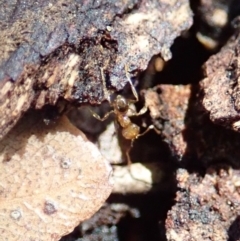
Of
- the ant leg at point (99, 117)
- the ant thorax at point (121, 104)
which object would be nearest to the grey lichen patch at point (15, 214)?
the ant leg at point (99, 117)

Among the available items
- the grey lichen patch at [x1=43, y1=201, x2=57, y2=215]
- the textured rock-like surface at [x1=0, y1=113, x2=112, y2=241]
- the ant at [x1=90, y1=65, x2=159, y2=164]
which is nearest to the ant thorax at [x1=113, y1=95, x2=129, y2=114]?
the ant at [x1=90, y1=65, x2=159, y2=164]

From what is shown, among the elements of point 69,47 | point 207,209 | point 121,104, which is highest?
point 69,47

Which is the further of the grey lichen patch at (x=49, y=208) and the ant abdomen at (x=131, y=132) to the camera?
the ant abdomen at (x=131, y=132)

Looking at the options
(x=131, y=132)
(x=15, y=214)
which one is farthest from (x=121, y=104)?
(x=15, y=214)

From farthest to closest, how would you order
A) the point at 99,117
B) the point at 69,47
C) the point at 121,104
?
the point at 121,104, the point at 99,117, the point at 69,47

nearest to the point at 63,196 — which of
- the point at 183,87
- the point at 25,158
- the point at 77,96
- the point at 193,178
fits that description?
the point at 25,158

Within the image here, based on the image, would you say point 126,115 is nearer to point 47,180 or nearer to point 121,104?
point 121,104

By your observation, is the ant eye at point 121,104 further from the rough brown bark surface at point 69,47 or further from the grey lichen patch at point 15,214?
the grey lichen patch at point 15,214
